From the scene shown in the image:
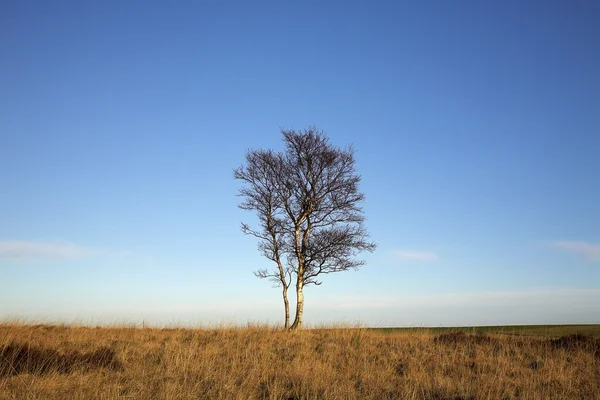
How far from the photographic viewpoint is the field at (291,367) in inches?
366

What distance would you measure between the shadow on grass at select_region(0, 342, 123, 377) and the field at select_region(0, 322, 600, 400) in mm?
35

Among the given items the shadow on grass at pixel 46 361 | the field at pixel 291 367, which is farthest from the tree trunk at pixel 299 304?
the shadow on grass at pixel 46 361

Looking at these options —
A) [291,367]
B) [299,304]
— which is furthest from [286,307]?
[291,367]

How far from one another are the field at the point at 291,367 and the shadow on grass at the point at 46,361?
1.4 inches

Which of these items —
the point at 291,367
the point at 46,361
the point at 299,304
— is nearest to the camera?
the point at 46,361

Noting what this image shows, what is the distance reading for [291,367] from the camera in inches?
469

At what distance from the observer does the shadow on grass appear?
10.6 metres

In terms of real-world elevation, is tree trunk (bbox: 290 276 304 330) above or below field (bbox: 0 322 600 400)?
above

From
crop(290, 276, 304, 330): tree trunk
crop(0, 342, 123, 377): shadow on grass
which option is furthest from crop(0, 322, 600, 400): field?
crop(290, 276, 304, 330): tree trunk

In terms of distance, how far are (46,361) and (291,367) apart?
5899 millimetres

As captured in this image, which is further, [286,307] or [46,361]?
[286,307]

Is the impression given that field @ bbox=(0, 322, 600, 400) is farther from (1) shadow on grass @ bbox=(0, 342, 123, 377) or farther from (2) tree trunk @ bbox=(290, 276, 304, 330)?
(2) tree trunk @ bbox=(290, 276, 304, 330)

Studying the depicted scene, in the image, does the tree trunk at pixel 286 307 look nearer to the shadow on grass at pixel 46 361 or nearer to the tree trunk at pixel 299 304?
the tree trunk at pixel 299 304

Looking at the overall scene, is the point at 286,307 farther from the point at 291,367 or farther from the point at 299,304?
the point at 291,367
